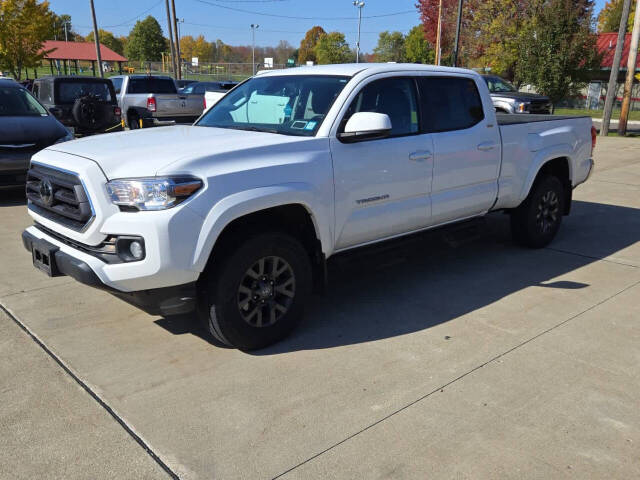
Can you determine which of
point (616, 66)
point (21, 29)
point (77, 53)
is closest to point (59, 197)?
point (616, 66)

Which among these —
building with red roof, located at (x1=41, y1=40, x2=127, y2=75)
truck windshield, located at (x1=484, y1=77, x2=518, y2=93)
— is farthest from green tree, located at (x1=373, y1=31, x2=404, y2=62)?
truck windshield, located at (x1=484, y1=77, x2=518, y2=93)

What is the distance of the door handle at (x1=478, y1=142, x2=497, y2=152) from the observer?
5.27 meters

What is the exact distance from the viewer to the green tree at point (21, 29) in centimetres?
2966

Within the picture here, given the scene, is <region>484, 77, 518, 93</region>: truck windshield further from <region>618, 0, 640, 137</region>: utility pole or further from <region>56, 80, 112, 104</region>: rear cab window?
<region>56, 80, 112, 104</region>: rear cab window

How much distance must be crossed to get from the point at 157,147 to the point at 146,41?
306 ft

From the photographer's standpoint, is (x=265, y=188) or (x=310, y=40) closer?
(x=265, y=188)

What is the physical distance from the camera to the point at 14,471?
9.00 ft

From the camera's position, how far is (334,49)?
87.5 m

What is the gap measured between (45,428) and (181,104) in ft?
44.3

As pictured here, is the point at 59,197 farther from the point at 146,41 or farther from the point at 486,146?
the point at 146,41

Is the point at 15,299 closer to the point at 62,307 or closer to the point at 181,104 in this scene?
the point at 62,307

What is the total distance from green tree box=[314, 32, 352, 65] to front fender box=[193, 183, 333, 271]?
277 feet

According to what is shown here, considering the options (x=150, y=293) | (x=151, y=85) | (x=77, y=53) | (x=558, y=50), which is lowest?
(x=150, y=293)

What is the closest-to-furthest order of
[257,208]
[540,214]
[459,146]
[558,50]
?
[257,208]
[459,146]
[540,214]
[558,50]
